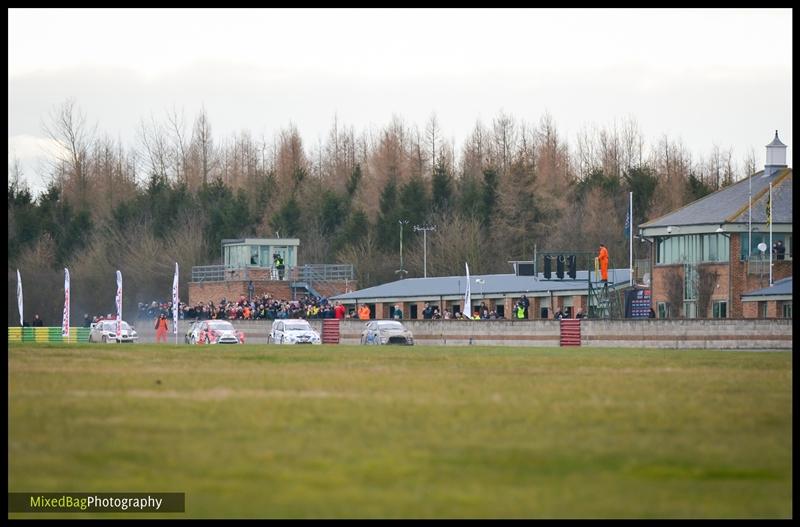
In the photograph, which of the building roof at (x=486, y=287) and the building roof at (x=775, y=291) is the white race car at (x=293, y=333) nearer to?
the building roof at (x=775, y=291)

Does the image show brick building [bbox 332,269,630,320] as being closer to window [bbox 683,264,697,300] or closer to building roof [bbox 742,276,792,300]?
window [bbox 683,264,697,300]

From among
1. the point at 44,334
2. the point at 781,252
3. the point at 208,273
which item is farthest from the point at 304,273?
the point at 781,252

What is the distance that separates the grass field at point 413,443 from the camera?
16672mm

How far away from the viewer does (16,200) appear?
160 metres

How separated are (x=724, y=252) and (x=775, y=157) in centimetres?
1064

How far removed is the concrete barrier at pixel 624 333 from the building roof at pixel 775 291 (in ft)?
55.9

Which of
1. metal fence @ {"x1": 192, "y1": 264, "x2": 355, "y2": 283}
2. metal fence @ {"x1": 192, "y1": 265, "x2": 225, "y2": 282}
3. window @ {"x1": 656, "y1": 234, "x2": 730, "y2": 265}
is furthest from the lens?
metal fence @ {"x1": 192, "y1": 265, "x2": 225, "y2": 282}

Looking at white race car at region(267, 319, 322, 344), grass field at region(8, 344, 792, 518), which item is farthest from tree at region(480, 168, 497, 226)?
grass field at region(8, 344, 792, 518)

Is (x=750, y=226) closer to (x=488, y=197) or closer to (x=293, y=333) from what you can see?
(x=293, y=333)

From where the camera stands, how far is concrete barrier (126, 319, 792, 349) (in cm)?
6044

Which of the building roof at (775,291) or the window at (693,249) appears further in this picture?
the window at (693,249)

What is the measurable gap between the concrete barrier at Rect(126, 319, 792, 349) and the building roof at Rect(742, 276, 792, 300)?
17.0 metres

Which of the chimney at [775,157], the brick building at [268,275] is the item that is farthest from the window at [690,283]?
the brick building at [268,275]

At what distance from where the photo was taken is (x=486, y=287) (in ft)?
341
